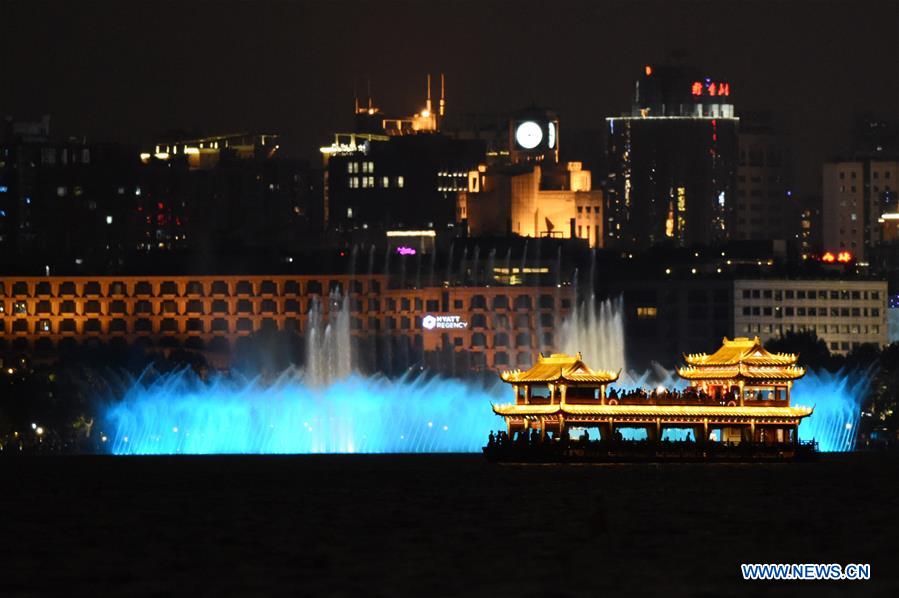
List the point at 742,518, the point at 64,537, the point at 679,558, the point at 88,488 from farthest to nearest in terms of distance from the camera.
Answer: the point at 88,488 < the point at 742,518 < the point at 64,537 < the point at 679,558

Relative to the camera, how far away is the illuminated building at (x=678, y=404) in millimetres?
156000

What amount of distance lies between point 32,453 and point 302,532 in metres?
93.8

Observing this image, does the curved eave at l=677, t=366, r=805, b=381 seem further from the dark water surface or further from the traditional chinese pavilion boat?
the dark water surface

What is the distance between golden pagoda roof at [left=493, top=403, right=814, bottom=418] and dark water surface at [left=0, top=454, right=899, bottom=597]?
144 inches

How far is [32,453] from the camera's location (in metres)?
198

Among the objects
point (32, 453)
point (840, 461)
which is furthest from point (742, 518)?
point (32, 453)

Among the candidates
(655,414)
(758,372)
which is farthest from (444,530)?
(758,372)

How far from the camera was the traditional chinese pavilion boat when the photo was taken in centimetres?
15612

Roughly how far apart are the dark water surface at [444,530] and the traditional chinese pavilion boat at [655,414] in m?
1.67

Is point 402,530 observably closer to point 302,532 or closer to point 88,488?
point 302,532

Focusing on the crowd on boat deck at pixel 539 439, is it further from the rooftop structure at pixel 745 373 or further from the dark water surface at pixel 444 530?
the rooftop structure at pixel 745 373

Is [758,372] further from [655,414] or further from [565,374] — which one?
[565,374]

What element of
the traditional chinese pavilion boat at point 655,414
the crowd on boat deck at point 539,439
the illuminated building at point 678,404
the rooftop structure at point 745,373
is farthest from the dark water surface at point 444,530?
the rooftop structure at point 745,373

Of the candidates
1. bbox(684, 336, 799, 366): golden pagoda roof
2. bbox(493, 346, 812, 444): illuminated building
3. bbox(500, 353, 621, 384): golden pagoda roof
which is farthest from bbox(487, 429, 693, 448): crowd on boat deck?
bbox(684, 336, 799, 366): golden pagoda roof
